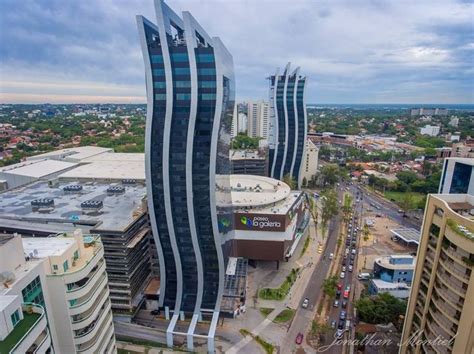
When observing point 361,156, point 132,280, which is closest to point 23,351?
point 132,280

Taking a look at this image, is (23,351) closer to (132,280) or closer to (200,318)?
(132,280)

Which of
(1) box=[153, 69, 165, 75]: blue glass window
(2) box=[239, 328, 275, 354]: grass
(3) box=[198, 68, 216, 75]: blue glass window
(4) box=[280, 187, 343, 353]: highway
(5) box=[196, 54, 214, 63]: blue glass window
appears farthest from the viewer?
(4) box=[280, 187, 343, 353]: highway

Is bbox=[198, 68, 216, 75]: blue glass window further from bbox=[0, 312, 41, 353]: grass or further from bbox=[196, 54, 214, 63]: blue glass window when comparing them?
bbox=[0, 312, 41, 353]: grass

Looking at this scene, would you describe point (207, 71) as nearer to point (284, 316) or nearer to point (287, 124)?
point (284, 316)

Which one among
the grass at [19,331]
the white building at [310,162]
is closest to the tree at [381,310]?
the grass at [19,331]

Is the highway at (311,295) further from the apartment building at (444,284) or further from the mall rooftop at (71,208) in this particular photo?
the mall rooftop at (71,208)

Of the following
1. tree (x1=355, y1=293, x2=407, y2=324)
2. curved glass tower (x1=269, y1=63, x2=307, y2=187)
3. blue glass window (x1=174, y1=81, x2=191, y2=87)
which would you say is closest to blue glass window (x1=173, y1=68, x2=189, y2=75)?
blue glass window (x1=174, y1=81, x2=191, y2=87)
